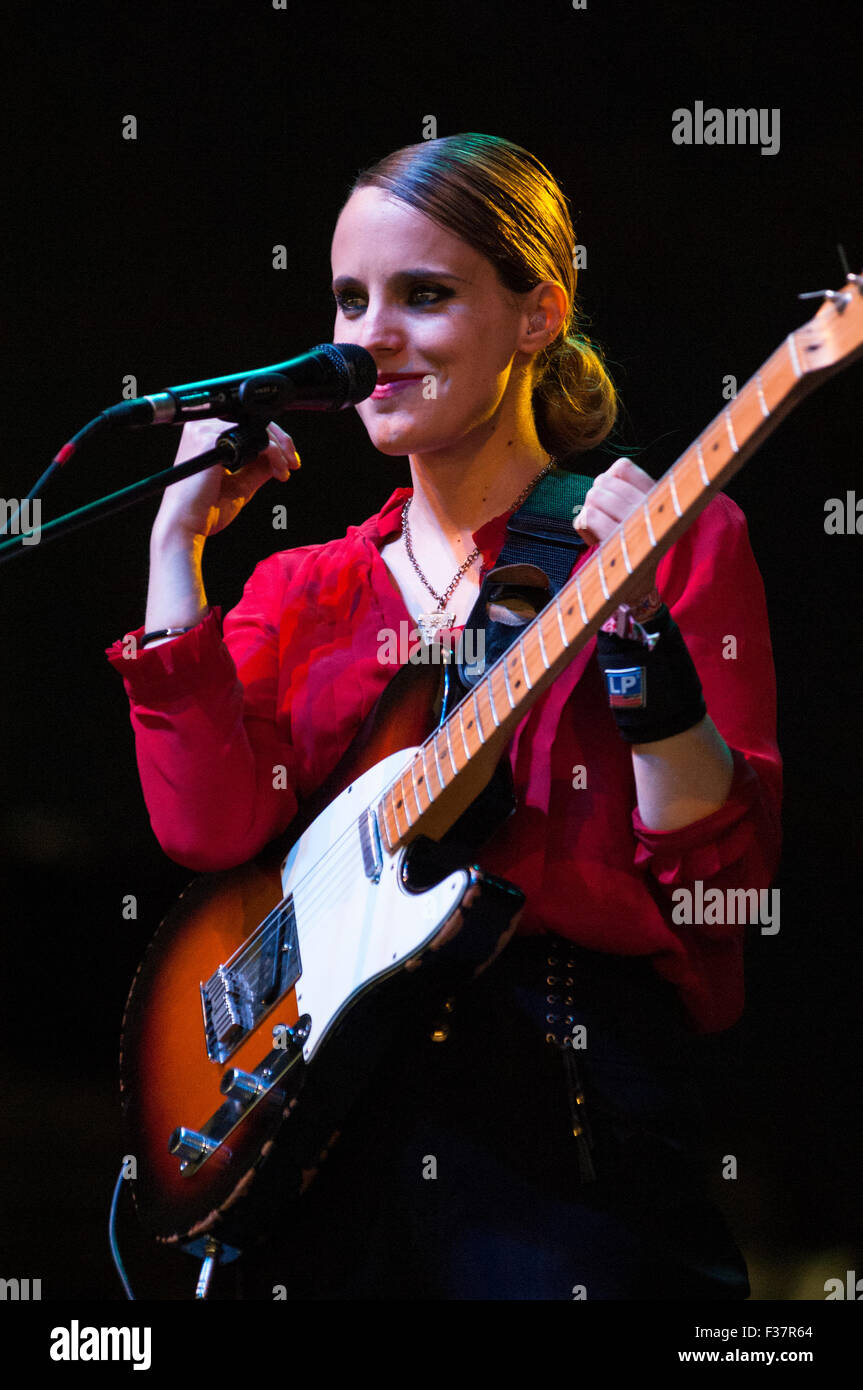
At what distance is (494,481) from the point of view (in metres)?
1.80

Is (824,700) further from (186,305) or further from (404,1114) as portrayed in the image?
(186,305)

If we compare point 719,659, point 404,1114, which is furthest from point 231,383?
point 404,1114

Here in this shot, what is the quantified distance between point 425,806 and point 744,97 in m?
1.19

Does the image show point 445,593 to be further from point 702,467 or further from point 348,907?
point 702,467

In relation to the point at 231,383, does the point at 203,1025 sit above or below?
below

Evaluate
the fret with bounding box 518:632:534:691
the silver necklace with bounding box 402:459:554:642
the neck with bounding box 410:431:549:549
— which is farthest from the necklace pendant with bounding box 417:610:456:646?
the fret with bounding box 518:632:534:691

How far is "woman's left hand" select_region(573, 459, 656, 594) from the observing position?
1361 millimetres

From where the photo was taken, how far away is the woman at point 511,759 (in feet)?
4.66

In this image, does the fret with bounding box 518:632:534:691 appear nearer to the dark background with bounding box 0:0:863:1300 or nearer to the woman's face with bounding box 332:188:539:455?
the woman's face with bounding box 332:188:539:455

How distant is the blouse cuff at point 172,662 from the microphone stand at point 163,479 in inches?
12.3

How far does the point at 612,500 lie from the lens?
137 cm

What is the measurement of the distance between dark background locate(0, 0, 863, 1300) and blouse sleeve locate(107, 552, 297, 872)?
56 cm

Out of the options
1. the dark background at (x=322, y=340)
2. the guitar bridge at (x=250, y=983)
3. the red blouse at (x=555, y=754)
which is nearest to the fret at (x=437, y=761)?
the red blouse at (x=555, y=754)

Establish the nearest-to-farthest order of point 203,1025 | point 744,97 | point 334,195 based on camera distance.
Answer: point 203,1025 → point 744,97 → point 334,195
